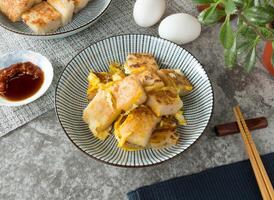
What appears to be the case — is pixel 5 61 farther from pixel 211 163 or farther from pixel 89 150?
pixel 211 163

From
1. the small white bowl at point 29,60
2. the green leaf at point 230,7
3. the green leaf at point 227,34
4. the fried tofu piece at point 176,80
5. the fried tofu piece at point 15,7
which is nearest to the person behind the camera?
the green leaf at point 230,7

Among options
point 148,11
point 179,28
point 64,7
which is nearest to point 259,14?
point 179,28

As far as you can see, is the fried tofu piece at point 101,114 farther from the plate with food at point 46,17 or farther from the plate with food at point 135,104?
the plate with food at point 46,17

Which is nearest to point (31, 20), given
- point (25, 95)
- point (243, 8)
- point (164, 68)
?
point (25, 95)

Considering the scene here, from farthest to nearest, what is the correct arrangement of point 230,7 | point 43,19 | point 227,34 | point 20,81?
point 43,19 < point 20,81 < point 227,34 < point 230,7

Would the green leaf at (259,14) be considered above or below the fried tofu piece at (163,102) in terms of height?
above

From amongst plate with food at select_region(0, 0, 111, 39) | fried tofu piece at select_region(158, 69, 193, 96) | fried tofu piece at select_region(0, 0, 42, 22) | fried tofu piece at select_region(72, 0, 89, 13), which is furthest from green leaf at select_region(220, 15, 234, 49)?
fried tofu piece at select_region(0, 0, 42, 22)

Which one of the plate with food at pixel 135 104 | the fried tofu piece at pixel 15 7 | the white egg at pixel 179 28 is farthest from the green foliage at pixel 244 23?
the fried tofu piece at pixel 15 7

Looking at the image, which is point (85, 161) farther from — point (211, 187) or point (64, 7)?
point (64, 7)

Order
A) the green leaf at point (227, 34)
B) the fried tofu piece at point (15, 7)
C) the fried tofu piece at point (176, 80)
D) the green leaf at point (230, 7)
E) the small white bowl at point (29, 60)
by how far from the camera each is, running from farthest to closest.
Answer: the fried tofu piece at point (15, 7)
the small white bowl at point (29, 60)
the fried tofu piece at point (176, 80)
the green leaf at point (227, 34)
the green leaf at point (230, 7)
